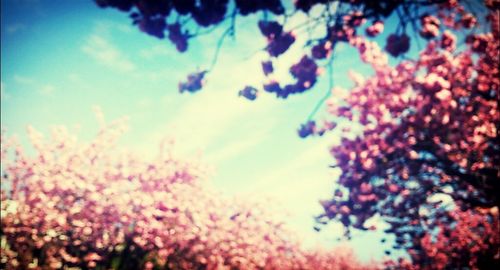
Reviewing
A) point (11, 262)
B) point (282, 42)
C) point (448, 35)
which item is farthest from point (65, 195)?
point (448, 35)

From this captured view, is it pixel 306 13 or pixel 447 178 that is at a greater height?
pixel 447 178

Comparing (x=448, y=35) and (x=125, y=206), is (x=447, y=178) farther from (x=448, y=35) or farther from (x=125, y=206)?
(x=125, y=206)

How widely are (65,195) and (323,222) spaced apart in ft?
38.9

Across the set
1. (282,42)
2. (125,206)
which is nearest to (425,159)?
(282,42)

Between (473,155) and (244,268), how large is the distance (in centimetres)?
1327

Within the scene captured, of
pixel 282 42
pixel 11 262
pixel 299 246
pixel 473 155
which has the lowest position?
pixel 11 262

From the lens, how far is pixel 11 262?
1145cm

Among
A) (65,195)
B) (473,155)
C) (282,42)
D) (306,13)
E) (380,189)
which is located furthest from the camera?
(65,195)

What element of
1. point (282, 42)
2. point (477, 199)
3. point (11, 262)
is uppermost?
point (477, 199)

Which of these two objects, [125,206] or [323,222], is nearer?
[323,222]

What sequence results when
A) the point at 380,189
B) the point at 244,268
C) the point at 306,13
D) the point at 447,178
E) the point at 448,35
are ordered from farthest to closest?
1. the point at 244,268
2. the point at 380,189
3. the point at 447,178
4. the point at 448,35
5. the point at 306,13

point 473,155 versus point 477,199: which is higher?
point 473,155

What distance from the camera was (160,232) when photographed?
53.9 feet

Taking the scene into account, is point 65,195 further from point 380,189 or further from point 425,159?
point 425,159
